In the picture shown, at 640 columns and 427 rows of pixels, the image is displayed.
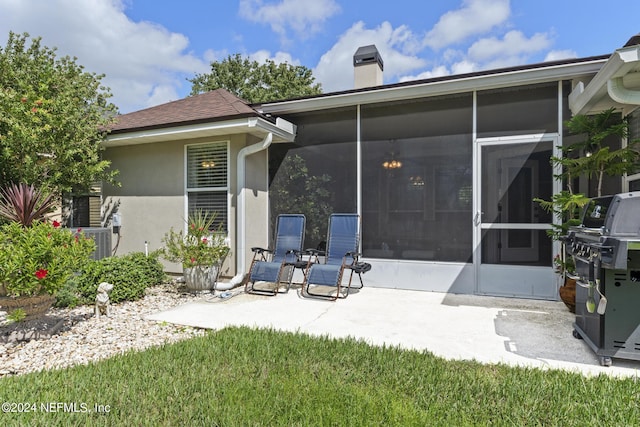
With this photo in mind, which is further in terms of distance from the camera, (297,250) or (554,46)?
(554,46)

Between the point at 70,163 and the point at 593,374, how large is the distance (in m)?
8.50

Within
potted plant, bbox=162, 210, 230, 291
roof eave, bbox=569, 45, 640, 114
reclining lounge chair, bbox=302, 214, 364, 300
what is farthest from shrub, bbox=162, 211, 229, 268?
roof eave, bbox=569, 45, 640, 114

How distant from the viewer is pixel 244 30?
1496 cm

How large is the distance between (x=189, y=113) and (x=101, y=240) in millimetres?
3127

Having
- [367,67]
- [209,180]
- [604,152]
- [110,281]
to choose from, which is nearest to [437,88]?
[604,152]

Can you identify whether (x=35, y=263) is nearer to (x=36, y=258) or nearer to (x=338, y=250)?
(x=36, y=258)

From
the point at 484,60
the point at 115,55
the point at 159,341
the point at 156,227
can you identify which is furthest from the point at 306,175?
the point at 115,55

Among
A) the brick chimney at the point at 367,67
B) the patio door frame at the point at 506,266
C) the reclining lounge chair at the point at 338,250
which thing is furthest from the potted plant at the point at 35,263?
the brick chimney at the point at 367,67

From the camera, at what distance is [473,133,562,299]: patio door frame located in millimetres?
Answer: 5324

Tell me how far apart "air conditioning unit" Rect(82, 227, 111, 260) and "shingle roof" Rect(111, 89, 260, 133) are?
2.08 metres

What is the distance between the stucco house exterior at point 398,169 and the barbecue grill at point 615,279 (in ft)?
6.21

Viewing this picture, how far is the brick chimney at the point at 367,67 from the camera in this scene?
27.0ft

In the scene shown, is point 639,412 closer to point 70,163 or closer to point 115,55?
point 70,163

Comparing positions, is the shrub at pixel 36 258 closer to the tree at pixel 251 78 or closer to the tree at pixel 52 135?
the tree at pixel 52 135
